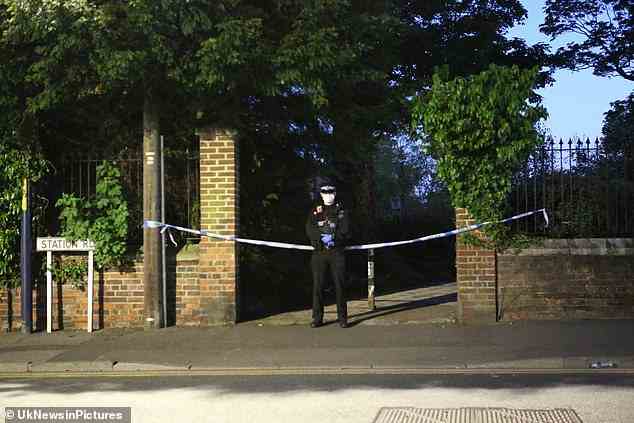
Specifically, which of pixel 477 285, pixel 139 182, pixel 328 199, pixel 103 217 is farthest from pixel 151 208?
pixel 477 285

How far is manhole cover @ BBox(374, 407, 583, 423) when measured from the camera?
6375 millimetres

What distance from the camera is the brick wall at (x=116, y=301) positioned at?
1228 centimetres

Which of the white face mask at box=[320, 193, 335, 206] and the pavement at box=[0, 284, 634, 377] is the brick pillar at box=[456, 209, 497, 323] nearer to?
the pavement at box=[0, 284, 634, 377]

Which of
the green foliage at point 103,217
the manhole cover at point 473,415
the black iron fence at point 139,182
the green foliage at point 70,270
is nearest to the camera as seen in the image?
the manhole cover at point 473,415

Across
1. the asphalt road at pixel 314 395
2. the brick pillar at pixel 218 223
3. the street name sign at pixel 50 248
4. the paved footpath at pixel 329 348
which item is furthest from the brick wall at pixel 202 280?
the asphalt road at pixel 314 395

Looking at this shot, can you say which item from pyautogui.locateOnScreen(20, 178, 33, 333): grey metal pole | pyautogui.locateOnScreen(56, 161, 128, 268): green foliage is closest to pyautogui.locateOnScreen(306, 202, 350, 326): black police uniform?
pyautogui.locateOnScreen(56, 161, 128, 268): green foliage

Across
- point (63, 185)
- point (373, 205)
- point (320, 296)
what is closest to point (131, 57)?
point (63, 185)

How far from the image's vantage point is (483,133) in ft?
38.2

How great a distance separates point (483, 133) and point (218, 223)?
3.75m

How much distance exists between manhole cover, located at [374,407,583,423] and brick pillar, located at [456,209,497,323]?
17.2 ft

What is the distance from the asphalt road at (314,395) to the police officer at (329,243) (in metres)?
3.32

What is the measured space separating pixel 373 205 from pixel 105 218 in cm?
1403

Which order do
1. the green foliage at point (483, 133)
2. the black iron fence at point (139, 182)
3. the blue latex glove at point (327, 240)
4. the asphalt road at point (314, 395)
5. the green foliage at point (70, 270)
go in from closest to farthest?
1. the asphalt road at point (314, 395)
2. the green foliage at point (483, 133)
3. the blue latex glove at point (327, 240)
4. the green foliage at point (70, 270)
5. the black iron fence at point (139, 182)

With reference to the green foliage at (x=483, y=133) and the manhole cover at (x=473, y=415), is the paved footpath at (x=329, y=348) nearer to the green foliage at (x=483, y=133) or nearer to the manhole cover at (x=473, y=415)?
the green foliage at (x=483, y=133)
